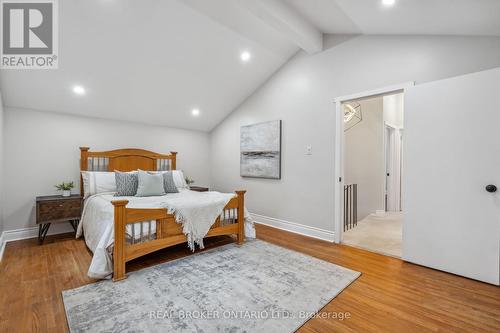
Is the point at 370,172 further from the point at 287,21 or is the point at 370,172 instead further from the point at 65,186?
the point at 65,186

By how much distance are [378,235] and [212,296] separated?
9.39ft

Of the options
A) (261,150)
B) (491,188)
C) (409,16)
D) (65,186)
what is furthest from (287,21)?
(65,186)

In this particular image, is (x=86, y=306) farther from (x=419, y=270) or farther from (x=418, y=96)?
(x=418, y=96)

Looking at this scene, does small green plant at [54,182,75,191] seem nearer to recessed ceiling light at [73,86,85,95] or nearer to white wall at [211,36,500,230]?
recessed ceiling light at [73,86,85,95]

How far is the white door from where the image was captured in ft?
7.09

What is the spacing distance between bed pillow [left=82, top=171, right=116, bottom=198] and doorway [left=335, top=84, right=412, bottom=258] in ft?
11.1

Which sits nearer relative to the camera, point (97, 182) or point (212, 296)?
point (212, 296)

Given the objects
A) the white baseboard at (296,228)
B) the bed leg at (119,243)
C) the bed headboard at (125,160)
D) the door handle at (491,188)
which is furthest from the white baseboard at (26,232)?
the door handle at (491,188)

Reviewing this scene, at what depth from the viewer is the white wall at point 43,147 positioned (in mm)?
3344

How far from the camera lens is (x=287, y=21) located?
2.78m

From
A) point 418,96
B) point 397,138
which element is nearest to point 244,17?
point 418,96

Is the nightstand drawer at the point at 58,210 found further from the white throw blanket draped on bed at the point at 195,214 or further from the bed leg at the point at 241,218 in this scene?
the bed leg at the point at 241,218

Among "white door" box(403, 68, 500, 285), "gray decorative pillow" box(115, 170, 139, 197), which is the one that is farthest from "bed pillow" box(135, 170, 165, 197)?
"white door" box(403, 68, 500, 285)

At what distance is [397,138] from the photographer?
219 inches
